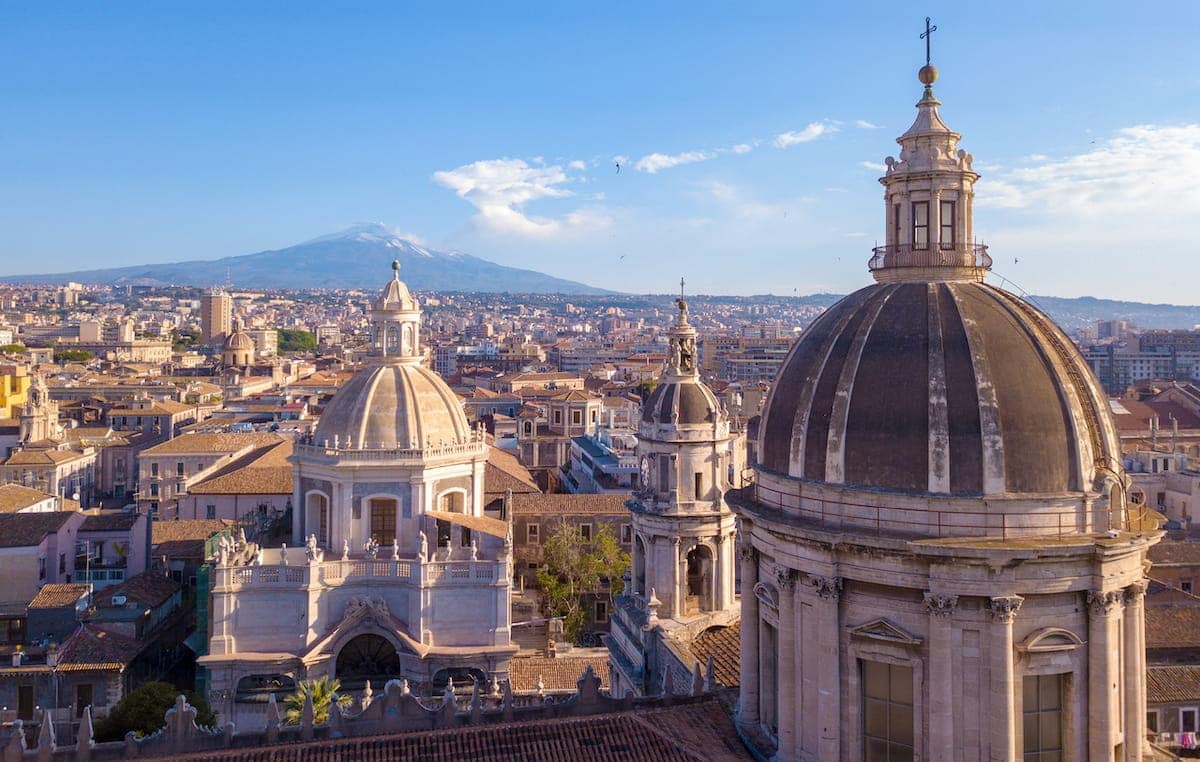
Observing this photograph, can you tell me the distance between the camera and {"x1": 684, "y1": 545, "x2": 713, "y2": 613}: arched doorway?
31.4m

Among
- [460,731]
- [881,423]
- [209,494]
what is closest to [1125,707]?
[881,423]

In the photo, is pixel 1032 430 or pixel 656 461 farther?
pixel 656 461

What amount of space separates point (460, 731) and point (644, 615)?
1058 cm

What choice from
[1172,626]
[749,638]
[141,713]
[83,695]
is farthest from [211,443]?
[749,638]

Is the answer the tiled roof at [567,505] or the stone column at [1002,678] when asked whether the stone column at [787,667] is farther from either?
the tiled roof at [567,505]

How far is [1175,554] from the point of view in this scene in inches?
1858

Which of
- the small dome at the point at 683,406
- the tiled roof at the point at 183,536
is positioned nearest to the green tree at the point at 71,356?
the tiled roof at the point at 183,536

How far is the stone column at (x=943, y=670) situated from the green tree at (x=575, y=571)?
30947mm

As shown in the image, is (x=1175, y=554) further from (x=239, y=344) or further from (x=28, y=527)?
(x=239, y=344)

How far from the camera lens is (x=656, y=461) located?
103 ft

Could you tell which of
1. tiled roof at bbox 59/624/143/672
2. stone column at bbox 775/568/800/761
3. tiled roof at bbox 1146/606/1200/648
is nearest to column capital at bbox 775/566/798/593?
stone column at bbox 775/568/800/761

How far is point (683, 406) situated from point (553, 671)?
464 inches

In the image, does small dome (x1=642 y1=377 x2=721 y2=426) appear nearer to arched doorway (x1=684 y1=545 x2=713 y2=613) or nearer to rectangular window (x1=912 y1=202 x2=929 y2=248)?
arched doorway (x1=684 y1=545 x2=713 y2=613)

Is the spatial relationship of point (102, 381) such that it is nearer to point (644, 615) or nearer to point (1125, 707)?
point (644, 615)
